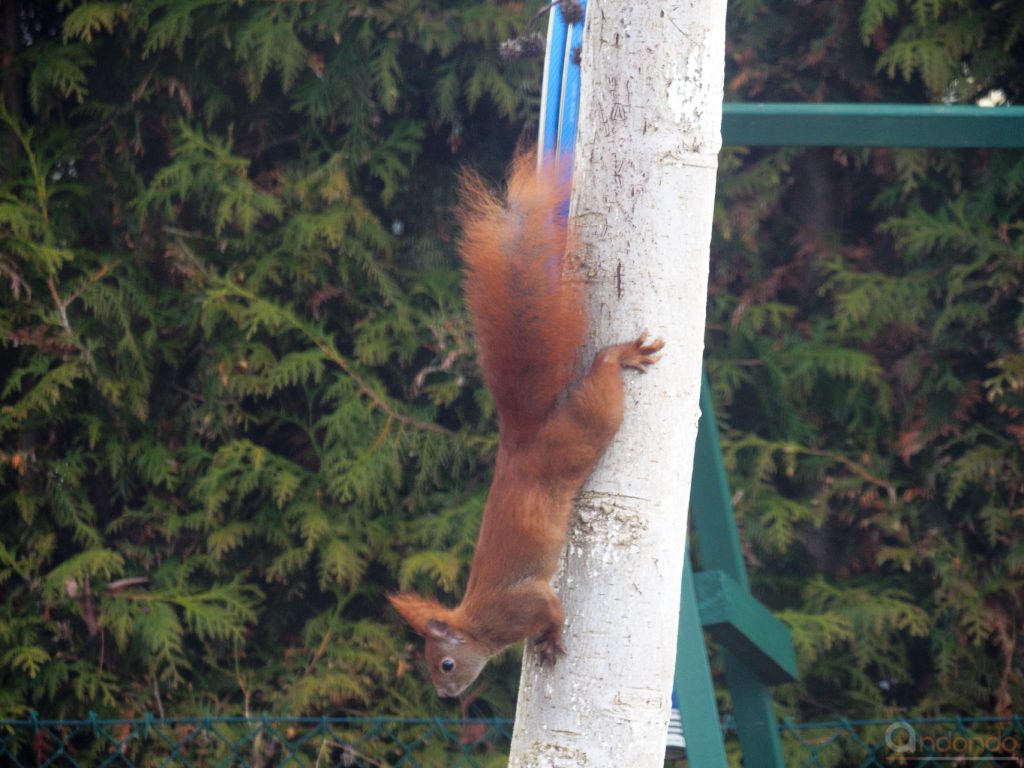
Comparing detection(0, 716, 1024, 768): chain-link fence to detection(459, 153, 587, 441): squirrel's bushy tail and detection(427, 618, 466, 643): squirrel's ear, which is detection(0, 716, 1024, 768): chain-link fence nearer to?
detection(427, 618, 466, 643): squirrel's ear

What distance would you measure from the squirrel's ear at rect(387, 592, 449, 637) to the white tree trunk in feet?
1.30

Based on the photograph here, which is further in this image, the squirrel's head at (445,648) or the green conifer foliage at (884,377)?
the green conifer foliage at (884,377)

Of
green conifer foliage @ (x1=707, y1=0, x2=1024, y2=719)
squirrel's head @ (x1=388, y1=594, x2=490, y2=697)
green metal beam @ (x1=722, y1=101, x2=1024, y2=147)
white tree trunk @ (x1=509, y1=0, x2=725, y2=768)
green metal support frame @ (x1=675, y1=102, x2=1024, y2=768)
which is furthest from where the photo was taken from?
green conifer foliage @ (x1=707, y1=0, x2=1024, y2=719)

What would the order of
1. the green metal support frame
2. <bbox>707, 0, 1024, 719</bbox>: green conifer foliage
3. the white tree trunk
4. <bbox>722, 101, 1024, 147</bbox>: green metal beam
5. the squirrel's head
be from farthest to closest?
<bbox>707, 0, 1024, 719</bbox>: green conifer foliage
<bbox>722, 101, 1024, 147</bbox>: green metal beam
the green metal support frame
the squirrel's head
the white tree trunk

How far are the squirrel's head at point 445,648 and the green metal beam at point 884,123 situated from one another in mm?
1015

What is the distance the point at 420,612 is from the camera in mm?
1794

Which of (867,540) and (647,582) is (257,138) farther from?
(647,582)

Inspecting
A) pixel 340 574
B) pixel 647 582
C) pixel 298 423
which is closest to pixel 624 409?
pixel 647 582

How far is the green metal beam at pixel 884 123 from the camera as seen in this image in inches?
78.5

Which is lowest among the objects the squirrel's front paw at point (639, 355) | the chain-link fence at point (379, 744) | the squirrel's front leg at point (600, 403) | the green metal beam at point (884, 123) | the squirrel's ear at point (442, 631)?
the chain-link fence at point (379, 744)

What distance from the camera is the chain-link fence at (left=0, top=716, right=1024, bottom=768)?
2.58 m

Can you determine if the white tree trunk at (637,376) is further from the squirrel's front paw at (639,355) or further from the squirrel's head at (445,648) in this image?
the squirrel's head at (445,648)

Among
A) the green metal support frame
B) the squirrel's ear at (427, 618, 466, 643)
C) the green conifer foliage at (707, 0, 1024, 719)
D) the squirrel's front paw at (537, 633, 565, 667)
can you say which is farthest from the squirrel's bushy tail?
the green conifer foliage at (707, 0, 1024, 719)

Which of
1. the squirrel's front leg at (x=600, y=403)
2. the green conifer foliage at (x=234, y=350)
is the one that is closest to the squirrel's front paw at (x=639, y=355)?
the squirrel's front leg at (x=600, y=403)
